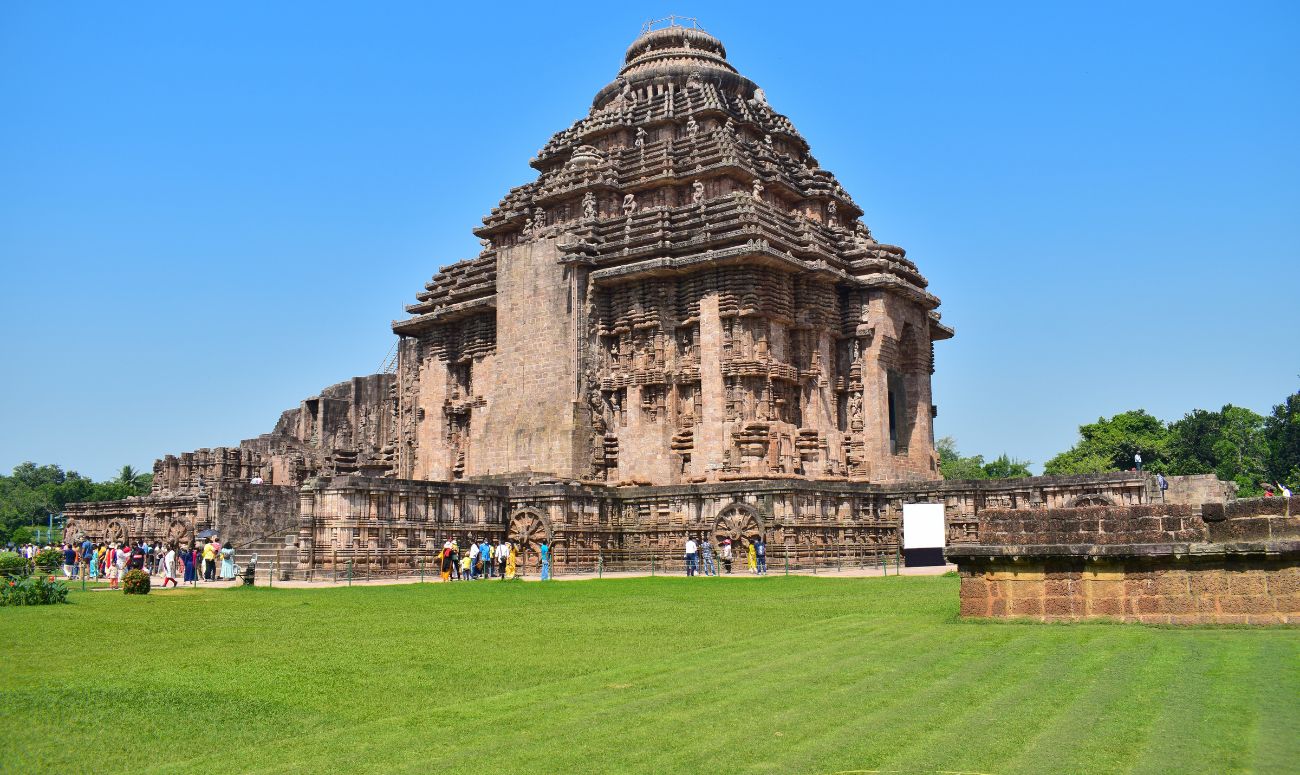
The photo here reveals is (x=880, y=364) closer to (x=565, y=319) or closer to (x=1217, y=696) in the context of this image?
(x=565, y=319)

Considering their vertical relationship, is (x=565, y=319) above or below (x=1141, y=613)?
above

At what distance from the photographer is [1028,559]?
14000mm

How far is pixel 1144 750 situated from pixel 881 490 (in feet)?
92.9

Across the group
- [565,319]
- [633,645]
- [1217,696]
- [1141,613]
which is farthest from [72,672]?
[565,319]

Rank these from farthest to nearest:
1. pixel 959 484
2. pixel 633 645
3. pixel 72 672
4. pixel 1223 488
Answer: pixel 959 484
pixel 1223 488
pixel 633 645
pixel 72 672

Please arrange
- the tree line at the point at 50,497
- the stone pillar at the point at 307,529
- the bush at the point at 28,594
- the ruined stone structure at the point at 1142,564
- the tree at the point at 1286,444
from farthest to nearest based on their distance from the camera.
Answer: the tree line at the point at 50,497 → the tree at the point at 1286,444 → the stone pillar at the point at 307,529 → the bush at the point at 28,594 → the ruined stone structure at the point at 1142,564

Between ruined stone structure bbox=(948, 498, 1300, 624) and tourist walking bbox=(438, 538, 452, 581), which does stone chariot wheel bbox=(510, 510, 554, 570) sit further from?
ruined stone structure bbox=(948, 498, 1300, 624)

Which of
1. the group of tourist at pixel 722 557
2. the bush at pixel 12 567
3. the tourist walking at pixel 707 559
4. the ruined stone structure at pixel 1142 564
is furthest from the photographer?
the tourist walking at pixel 707 559

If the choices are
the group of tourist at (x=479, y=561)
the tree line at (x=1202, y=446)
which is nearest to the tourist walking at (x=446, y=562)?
the group of tourist at (x=479, y=561)

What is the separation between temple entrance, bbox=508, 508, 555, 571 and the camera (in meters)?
32.8

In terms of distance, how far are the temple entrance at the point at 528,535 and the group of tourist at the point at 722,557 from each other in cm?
466

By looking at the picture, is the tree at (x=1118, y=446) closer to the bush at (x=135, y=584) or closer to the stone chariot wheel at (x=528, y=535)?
the stone chariot wheel at (x=528, y=535)

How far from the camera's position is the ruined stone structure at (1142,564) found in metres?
13.0

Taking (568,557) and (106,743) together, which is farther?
(568,557)
